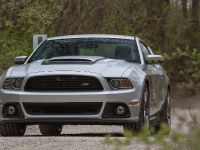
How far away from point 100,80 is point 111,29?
2063cm

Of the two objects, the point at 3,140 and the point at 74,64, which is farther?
the point at 74,64

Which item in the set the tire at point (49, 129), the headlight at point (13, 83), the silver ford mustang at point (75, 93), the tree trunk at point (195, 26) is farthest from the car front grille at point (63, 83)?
the tree trunk at point (195, 26)

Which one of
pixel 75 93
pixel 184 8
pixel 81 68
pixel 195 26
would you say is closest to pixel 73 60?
pixel 81 68

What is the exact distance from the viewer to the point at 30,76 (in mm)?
11719

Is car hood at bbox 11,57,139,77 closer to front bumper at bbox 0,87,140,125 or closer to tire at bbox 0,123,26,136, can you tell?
front bumper at bbox 0,87,140,125

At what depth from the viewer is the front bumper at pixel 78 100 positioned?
11.5 meters

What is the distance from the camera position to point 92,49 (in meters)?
13.2

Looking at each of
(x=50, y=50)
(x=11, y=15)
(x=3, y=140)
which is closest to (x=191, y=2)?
(x=11, y=15)

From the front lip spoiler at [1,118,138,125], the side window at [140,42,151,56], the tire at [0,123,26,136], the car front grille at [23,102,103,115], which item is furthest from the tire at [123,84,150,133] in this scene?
the tire at [0,123,26,136]

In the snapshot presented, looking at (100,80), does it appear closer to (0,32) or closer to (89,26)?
(0,32)

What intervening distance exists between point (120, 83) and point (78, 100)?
566 mm

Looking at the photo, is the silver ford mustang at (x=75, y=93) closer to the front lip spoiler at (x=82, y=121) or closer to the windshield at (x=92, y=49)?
the front lip spoiler at (x=82, y=121)

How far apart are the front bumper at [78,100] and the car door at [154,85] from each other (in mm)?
1045

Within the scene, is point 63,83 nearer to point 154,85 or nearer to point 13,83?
point 13,83
